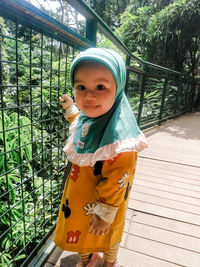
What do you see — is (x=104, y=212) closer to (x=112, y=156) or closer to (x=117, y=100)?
(x=112, y=156)

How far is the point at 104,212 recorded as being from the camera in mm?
779

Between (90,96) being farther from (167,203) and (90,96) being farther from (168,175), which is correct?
(168,175)

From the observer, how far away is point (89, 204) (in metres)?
0.92

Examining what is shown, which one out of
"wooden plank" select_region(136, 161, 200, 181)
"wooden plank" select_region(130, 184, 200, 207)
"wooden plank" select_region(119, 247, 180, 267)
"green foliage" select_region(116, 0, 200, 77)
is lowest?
"wooden plank" select_region(119, 247, 180, 267)

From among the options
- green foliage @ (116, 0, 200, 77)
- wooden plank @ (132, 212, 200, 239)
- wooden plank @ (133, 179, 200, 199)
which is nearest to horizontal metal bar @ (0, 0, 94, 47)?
wooden plank @ (132, 212, 200, 239)

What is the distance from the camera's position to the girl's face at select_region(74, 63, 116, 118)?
0.75 metres

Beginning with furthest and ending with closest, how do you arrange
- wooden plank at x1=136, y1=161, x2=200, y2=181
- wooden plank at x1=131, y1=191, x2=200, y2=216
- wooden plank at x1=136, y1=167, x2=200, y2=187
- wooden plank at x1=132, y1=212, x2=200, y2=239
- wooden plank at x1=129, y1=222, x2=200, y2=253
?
wooden plank at x1=136, y1=161, x2=200, y2=181, wooden plank at x1=136, y1=167, x2=200, y2=187, wooden plank at x1=131, y1=191, x2=200, y2=216, wooden plank at x1=132, y1=212, x2=200, y2=239, wooden plank at x1=129, y1=222, x2=200, y2=253

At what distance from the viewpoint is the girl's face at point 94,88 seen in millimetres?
745

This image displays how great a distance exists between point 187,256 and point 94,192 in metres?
0.85

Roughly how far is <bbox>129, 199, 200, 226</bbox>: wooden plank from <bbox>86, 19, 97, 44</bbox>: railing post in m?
1.38

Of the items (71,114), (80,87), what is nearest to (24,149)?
(71,114)

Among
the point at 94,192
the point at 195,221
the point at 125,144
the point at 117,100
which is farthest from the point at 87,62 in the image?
the point at 195,221

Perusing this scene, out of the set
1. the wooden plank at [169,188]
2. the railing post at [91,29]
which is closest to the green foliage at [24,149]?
the railing post at [91,29]

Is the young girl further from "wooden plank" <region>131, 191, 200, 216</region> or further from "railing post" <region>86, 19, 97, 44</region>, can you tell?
"wooden plank" <region>131, 191, 200, 216</region>
